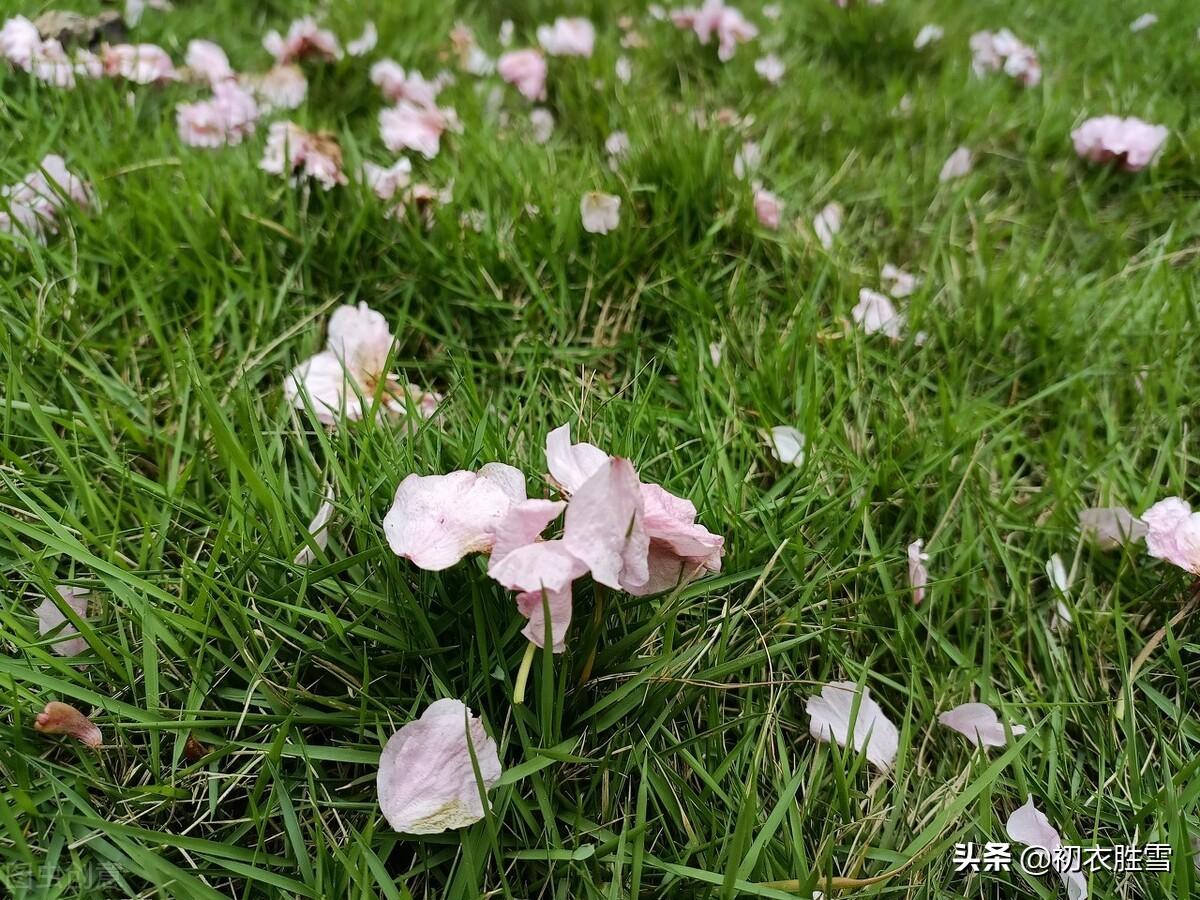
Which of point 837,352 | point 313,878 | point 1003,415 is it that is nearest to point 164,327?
point 313,878

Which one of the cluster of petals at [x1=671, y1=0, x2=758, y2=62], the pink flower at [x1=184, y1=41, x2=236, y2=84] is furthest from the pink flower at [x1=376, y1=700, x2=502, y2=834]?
the cluster of petals at [x1=671, y1=0, x2=758, y2=62]

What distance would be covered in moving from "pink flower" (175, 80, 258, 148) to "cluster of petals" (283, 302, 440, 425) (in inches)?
30.6

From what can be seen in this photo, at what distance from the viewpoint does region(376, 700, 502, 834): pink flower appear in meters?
0.80

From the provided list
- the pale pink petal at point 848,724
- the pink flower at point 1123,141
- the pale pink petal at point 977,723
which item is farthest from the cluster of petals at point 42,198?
the pink flower at point 1123,141

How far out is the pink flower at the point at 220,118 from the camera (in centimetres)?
173

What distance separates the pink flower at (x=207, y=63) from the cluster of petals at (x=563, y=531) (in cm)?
165

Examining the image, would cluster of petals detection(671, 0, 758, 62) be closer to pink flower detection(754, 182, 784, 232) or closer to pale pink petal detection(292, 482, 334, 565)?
pink flower detection(754, 182, 784, 232)

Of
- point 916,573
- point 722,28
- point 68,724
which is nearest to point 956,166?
point 722,28

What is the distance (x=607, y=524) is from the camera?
0.77m

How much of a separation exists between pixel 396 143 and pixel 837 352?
1067 mm

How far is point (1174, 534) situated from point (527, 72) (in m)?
1.81

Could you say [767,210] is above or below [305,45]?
below

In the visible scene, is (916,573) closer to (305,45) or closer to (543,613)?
(543,613)

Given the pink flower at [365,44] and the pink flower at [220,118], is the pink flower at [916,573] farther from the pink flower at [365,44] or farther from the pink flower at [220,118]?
the pink flower at [365,44]
